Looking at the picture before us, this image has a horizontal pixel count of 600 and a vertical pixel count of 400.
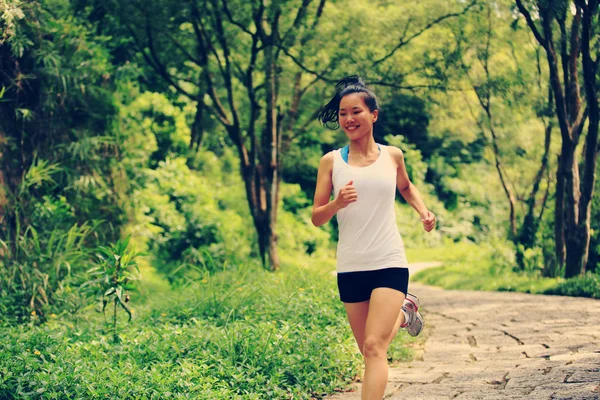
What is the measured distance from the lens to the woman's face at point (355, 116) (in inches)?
148

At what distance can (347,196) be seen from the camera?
3453 mm

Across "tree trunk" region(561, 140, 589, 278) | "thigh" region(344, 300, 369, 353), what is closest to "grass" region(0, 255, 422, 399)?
"thigh" region(344, 300, 369, 353)

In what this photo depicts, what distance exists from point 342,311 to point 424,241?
67.8 ft

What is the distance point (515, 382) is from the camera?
15.5ft

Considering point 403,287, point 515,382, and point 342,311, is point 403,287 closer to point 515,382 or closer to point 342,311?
point 515,382

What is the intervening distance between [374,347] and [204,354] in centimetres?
157

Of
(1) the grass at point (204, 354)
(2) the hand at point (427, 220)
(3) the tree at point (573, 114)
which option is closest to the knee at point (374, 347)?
(2) the hand at point (427, 220)

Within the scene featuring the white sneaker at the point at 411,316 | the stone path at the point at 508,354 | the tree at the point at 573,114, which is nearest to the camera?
the white sneaker at the point at 411,316

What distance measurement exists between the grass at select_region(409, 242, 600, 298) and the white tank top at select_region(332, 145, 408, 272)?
6496mm

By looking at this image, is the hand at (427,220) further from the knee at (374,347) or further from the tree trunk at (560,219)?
the tree trunk at (560,219)

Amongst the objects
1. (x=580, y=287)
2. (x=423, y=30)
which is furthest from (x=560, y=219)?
(x=423, y=30)

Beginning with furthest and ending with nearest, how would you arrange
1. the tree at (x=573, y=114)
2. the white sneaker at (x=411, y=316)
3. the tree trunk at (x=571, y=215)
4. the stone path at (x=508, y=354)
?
the tree trunk at (x=571, y=215) → the tree at (x=573, y=114) → the stone path at (x=508, y=354) → the white sneaker at (x=411, y=316)

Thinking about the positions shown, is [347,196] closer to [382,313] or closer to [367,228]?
[367,228]

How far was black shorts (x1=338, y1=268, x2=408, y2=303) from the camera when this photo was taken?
360 centimetres
